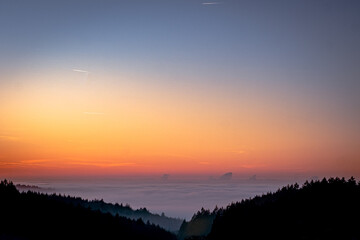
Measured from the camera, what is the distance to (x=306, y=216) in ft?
506

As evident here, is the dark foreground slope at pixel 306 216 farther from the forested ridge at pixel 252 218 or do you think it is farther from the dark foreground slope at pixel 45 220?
the dark foreground slope at pixel 45 220

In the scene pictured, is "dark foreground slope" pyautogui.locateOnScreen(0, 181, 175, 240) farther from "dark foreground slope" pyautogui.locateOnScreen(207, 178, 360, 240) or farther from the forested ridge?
"dark foreground slope" pyautogui.locateOnScreen(207, 178, 360, 240)

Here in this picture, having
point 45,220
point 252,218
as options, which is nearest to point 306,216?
point 252,218

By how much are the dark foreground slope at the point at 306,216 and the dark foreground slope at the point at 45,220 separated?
48.8 metres

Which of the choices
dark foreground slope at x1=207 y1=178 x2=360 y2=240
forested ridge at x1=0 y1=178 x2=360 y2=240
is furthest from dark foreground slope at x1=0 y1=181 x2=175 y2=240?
dark foreground slope at x1=207 y1=178 x2=360 y2=240

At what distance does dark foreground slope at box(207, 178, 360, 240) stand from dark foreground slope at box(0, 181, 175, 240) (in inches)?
1920

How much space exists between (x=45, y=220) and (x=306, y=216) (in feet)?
321

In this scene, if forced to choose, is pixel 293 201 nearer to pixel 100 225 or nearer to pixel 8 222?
pixel 100 225

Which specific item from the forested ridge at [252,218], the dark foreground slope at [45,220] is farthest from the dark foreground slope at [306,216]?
the dark foreground slope at [45,220]

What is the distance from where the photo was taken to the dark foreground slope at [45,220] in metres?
154

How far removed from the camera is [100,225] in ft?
616

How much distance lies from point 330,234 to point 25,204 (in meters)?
114

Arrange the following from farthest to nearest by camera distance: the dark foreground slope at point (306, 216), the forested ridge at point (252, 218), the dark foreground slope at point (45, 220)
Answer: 1. the dark foreground slope at point (45, 220)
2. the forested ridge at point (252, 218)
3. the dark foreground slope at point (306, 216)

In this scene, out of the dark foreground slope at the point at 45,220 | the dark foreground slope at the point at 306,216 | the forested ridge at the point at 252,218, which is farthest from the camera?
the dark foreground slope at the point at 45,220
